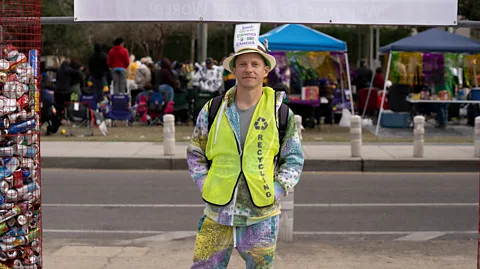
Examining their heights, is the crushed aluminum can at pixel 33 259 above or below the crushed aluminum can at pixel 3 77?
below

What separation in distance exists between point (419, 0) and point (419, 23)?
0.17m

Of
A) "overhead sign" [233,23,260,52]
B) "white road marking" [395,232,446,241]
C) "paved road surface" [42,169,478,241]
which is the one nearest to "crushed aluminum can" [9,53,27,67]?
"overhead sign" [233,23,260,52]

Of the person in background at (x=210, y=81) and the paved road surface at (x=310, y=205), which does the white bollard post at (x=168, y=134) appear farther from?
the person in background at (x=210, y=81)

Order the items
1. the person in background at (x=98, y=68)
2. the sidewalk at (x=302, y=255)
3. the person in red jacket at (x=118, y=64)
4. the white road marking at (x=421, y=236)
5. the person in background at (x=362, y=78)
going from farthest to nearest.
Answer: the person in background at (x=362, y=78), the person in background at (x=98, y=68), the person in red jacket at (x=118, y=64), the white road marking at (x=421, y=236), the sidewalk at (x=302, y=255)

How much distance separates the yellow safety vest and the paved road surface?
4335 millimetres

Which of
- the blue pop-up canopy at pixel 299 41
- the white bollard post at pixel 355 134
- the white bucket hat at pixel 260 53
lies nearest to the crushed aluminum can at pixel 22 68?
the white bucket hat at pixel 260 53

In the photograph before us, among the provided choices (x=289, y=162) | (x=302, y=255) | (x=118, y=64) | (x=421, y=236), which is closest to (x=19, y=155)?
(x=289, y=162)

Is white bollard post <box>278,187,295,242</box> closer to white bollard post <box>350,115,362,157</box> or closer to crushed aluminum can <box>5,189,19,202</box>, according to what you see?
crushed aluminum can <box>5,189,19,202</box>

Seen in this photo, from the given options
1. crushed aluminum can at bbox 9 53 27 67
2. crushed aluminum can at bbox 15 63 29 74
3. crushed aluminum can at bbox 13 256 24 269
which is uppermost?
crushed aluminum can at bbox 9 53 27 67

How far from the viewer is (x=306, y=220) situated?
9555 millimetres

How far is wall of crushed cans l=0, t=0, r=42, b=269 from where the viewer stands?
16.3ft

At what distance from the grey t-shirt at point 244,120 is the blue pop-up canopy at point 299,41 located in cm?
1491

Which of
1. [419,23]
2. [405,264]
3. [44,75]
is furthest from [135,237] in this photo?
[44,75]

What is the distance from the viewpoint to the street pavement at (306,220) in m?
7.07
